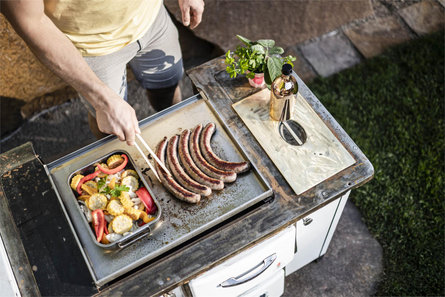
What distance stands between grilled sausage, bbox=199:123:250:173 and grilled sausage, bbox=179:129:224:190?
0.25ft

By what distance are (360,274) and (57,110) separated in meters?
2.99

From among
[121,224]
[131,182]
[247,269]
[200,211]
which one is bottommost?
[247,269]

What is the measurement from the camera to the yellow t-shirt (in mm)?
1906

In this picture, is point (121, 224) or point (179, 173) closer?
point (121, 224)

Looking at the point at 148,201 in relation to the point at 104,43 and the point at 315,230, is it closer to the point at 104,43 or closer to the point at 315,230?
the point at 104,43

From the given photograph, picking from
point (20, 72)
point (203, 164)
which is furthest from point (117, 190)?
point (20, 72)

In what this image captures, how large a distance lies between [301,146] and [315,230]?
1.82 feet

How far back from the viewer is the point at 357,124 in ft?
11.8

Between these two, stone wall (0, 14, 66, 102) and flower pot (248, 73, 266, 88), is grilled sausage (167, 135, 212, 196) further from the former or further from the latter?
stone wall (0, 14, 66, 102)

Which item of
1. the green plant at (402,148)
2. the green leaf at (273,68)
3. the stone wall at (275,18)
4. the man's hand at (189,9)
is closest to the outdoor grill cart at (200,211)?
the green leaf at (273,68)

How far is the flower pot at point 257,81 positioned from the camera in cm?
228

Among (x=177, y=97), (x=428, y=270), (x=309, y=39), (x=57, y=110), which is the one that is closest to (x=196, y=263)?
(x=177, y=97)

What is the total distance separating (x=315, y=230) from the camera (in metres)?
2.38

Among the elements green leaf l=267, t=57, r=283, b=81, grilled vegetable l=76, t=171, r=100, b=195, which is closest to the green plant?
green leaf l=267, t=57, r=283, b=81
